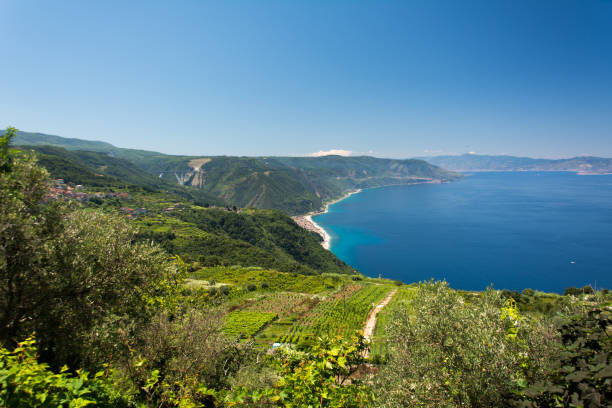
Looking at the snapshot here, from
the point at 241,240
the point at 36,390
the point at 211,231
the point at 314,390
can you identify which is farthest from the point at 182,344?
the point at 211,231

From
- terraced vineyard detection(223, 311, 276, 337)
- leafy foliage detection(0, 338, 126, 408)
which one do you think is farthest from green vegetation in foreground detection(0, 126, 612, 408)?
terraced vineyard detection(223, 311, 276, 337)

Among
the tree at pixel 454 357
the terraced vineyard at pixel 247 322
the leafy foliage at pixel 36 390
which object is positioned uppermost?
the leafy foliage at pixel 36 390

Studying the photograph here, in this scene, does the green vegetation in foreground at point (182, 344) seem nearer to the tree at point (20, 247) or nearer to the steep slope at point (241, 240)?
the tree at point (20, 247)

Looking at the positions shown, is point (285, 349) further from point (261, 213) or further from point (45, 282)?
point (261, 213)

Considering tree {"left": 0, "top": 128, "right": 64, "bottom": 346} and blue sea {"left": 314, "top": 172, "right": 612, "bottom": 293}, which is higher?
tree {"left": 0, "top": 128, "right": 64, "bottom": 346}

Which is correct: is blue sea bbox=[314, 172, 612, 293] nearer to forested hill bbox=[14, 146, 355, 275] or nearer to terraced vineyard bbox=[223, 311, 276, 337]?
forested hill bbox=[14, 146, 355, 275]

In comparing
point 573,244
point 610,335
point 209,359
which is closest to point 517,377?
point 610,335

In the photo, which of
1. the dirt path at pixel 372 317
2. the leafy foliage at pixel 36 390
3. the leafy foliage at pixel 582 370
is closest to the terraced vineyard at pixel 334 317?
the dirt path at pixel 372 317

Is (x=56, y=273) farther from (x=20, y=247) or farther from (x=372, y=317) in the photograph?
(x=372, y=317)
